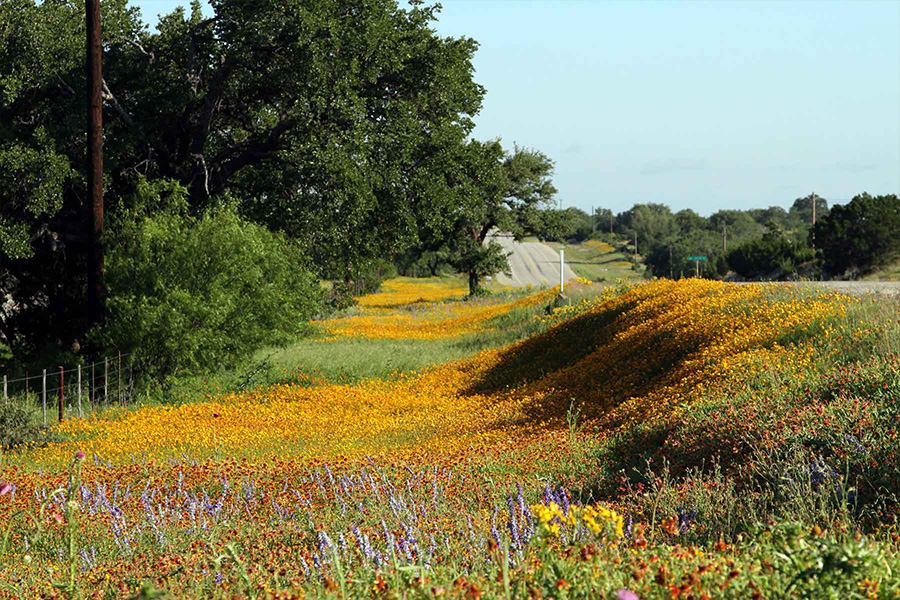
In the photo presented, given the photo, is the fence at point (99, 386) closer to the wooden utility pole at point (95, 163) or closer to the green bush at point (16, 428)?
the wooden utility pole at point (95, 163)

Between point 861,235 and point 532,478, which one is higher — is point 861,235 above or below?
above

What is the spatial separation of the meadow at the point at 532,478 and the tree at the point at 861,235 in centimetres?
2646

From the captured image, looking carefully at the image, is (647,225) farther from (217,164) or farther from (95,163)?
(95,163)

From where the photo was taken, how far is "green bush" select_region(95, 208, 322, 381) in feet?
55.7

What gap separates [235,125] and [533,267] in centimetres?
7106

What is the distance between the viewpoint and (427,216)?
2244cm

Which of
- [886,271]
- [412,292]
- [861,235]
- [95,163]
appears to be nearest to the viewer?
[95,163]

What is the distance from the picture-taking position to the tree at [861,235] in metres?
40.5

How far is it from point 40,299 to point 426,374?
32.8 feet

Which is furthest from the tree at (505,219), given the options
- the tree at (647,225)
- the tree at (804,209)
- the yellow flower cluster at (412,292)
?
the tree at (804,209)

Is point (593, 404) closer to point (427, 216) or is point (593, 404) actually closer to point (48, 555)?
point (48, 555)

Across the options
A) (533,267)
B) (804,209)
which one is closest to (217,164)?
(533,267)

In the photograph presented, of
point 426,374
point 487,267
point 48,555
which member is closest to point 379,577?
point 48,555

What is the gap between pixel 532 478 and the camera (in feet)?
27.6
